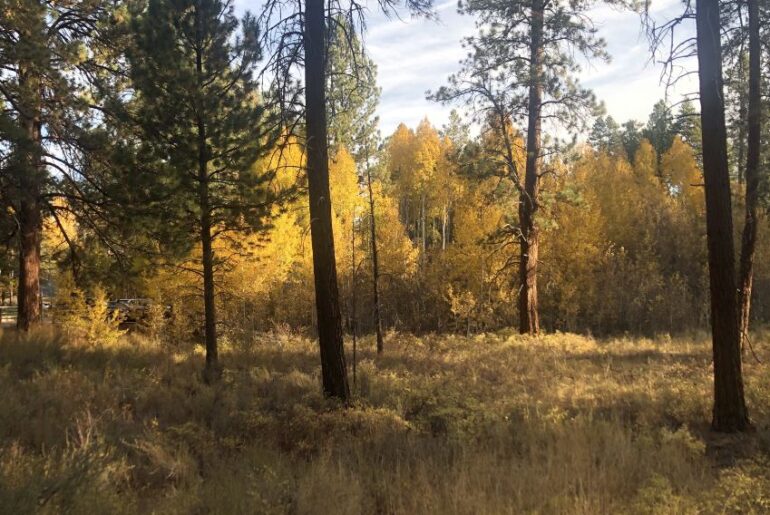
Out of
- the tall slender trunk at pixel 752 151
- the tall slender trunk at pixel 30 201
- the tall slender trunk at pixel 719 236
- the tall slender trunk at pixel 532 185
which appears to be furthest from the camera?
the tall slender trunk at pixel 532 185

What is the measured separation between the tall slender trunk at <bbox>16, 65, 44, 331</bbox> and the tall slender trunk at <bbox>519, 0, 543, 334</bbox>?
12.7 m

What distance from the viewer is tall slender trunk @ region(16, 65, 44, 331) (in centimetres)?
932

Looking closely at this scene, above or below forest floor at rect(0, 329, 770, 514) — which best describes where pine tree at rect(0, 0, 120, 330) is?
above

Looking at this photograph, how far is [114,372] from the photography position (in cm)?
955

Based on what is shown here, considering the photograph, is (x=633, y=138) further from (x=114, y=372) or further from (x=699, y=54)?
(x=114, y=372)

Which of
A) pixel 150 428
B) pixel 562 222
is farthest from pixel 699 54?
pixel 562 222

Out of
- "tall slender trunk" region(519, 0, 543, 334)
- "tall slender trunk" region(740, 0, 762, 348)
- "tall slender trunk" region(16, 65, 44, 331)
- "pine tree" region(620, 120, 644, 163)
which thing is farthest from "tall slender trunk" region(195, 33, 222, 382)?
"pine tree" region(620, 120, 644, 163)

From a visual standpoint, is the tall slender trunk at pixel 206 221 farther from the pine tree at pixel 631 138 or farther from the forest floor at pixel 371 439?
the pine tree at pixel 631 138

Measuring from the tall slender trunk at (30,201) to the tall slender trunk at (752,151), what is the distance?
14.6 m

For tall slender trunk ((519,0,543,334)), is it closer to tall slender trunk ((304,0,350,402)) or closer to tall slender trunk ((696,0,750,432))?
tall slender trunk ((696,0,750,432))

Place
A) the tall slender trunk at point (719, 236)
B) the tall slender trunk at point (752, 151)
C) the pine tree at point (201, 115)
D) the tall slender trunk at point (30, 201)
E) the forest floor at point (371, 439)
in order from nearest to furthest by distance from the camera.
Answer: the forest floor at point (371, 439), the tall slender trunk at point (719, 236), the tall slender trunk at point (30, 201), the pine tree at point (201, 115), the tall slender trunk at point (752, 151)

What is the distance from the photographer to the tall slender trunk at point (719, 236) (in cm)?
648

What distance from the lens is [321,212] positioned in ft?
24.9

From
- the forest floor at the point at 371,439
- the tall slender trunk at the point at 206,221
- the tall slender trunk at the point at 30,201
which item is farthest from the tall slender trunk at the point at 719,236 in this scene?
the tall slender trunk at the point at 30,201
